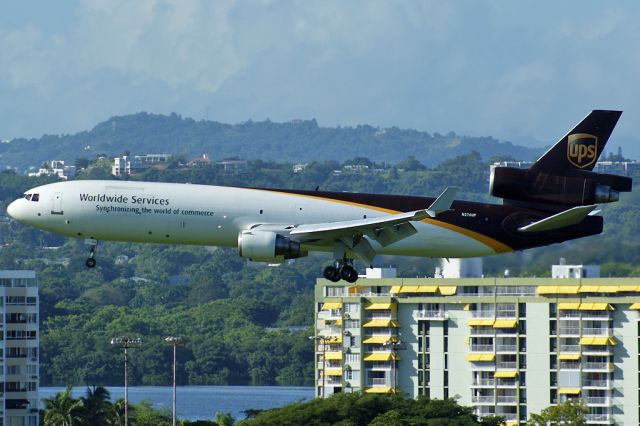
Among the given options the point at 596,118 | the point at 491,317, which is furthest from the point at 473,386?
the point at 596,118

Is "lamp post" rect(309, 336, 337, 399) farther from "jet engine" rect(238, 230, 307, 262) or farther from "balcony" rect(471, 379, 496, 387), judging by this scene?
"jet engine" rect(238, 230, 307, 262)

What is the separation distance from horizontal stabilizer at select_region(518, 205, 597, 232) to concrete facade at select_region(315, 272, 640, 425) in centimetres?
7046

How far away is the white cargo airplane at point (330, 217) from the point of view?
304 ft

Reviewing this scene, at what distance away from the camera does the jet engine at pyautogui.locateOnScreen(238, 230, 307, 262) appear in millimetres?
91500

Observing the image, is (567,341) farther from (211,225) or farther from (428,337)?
(211,225)

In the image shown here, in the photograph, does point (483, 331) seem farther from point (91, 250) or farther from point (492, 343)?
point (91, 250)

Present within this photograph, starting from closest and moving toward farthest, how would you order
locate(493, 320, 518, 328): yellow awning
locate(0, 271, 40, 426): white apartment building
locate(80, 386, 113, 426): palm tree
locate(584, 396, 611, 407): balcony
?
1. locate(0, 271, 40, 426): white apartment building
2. locate(80, 386, 113, 426): palm tree
3. locate(584, 396, 611, 407): balcony
4. locate(493, 320, 518, 328): yellow awning

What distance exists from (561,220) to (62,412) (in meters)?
75.0

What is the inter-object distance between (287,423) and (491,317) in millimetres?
46653

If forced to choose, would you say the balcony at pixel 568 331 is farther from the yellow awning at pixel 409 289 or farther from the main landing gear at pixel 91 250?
the main landing gear at pixel 91 250

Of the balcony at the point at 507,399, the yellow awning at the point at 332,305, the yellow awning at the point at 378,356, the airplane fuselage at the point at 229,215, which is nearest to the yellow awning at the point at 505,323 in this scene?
the balcony at the point at 507,399

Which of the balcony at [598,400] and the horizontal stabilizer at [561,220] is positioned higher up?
the horizontal stabilizer at [561,220]

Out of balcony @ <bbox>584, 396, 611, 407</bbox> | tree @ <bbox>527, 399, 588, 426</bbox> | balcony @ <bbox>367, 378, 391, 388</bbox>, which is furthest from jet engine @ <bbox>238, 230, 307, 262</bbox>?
balcony @ <bbox>367, 378, 391, 388</bbox>

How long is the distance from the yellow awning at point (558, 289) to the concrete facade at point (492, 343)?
0.10 m
